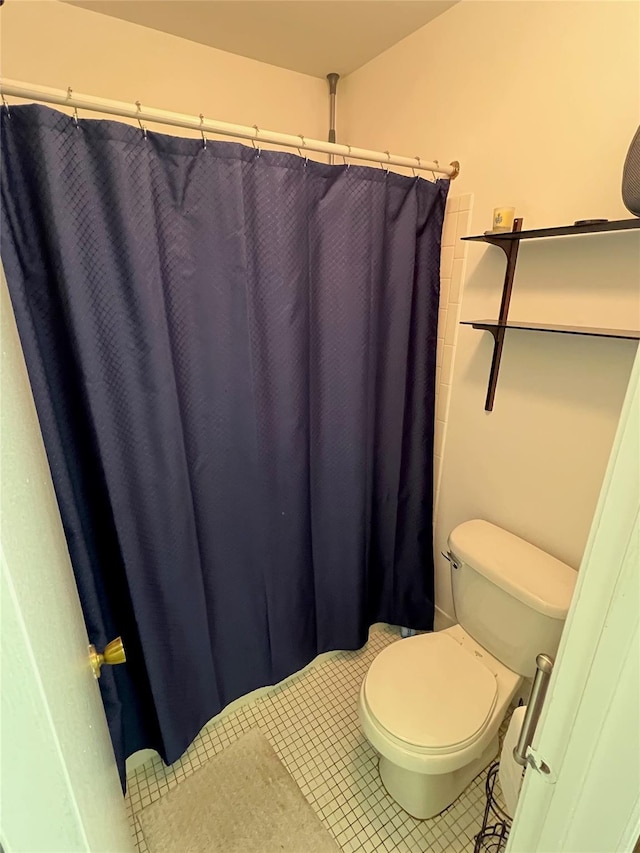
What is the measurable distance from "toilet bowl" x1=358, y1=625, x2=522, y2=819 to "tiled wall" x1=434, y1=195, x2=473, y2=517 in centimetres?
71

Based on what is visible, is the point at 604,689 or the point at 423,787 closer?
the point at 604,689

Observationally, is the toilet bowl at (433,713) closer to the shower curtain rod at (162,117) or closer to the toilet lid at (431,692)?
the toilet lid at (431,692)

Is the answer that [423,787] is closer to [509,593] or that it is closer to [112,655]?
[509,593]

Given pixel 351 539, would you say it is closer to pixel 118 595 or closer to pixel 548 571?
pixel 548 571

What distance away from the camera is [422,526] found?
1.77 m

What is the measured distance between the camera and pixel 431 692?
125 centimetres

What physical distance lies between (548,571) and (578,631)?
90cm

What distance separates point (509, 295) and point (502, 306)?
0.04 meters

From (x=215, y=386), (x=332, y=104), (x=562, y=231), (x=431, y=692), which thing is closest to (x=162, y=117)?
(x=215, y=386)

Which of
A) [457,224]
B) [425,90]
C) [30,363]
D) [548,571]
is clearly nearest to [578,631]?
[548,571]

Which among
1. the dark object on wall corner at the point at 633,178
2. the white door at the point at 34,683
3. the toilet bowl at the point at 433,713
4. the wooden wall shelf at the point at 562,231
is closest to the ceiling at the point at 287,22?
the wooden wall shelf at the point at 562,231

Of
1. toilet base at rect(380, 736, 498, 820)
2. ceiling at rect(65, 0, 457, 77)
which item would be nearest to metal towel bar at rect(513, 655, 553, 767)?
toilet base at rect(380, 736, 498, 820)

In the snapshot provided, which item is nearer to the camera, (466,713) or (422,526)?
(466,713)

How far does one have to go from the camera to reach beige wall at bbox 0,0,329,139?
1254 mm
